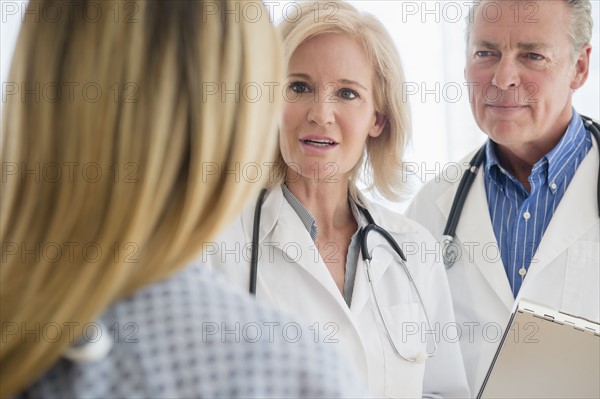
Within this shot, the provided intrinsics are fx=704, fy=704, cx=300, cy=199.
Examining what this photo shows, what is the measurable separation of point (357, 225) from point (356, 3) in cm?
99

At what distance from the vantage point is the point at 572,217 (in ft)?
4.74

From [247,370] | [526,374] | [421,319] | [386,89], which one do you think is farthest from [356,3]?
[247,370]

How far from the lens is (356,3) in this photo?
7.04 ft

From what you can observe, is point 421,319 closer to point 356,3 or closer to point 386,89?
point 386,89

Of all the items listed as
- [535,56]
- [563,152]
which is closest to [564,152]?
[563,152]

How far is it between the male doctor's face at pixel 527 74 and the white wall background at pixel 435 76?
0.59 metres

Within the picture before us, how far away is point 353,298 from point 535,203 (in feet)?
1.67

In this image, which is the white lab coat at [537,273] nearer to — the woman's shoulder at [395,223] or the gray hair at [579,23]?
the woman's shoulder at [395,223]

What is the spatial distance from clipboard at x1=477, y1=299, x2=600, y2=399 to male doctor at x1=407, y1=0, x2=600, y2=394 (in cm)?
30

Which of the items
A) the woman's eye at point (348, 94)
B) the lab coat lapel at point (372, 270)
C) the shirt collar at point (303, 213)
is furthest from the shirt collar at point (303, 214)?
the woman's eye at point (348, 94)

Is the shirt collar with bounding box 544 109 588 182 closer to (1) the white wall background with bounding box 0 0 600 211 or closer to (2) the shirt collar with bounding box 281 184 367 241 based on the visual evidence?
(2) the shirt collar with bounding box 281 184 367 241

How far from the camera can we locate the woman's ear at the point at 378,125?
143 centimetres

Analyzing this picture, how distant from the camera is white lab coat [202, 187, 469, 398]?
1226 millimetres

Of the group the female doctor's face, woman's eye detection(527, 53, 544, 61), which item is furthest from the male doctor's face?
the female doctor's face
